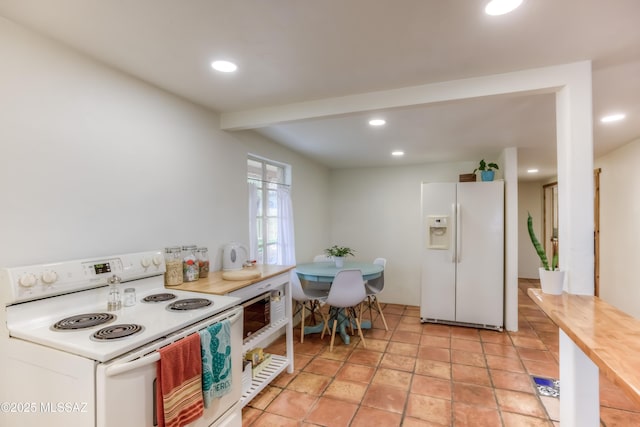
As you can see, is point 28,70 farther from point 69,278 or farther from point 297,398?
point 297,398

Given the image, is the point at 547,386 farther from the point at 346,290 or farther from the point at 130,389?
the point at 130,389

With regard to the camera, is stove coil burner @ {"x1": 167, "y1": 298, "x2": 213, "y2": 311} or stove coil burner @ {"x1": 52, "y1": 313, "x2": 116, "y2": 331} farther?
stove coil burner @ {"x1": 167, "y1": 298, "x2": 213, "y2": 311}

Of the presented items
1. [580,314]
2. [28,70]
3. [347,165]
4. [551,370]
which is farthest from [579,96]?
[347,165]

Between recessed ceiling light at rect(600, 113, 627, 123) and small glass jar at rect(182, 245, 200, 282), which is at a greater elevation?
recessed ceiling light at rect(600, 113, 627, 123)

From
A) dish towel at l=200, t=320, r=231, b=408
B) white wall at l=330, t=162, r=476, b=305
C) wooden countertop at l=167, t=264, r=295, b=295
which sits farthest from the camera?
white wall at l=330, t=162, r=476, b=305

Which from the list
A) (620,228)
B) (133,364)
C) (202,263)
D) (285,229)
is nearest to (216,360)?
(133,364)

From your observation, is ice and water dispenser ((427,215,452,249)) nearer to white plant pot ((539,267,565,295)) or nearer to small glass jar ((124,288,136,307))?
white plant pot ((539,267,565,295))

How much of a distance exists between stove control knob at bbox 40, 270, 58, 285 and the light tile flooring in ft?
4.82

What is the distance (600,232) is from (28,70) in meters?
6.21

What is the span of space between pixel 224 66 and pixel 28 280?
1457mm

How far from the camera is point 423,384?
2.62 meters

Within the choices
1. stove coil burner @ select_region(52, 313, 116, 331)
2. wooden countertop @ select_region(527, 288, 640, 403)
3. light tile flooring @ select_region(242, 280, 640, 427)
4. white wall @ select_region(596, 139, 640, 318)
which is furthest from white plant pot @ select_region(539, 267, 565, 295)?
white wall @ select_region(596, 139, 640, 318)

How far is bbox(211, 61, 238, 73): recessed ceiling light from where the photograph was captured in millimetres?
1851

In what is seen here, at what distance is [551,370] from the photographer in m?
2.85
